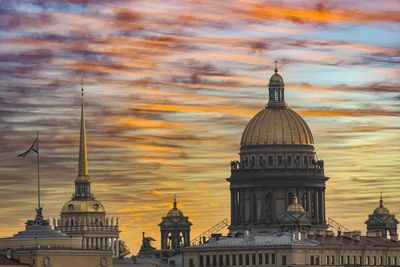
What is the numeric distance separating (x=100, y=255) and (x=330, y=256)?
2469 cm

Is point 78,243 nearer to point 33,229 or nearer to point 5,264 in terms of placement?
point 33,229

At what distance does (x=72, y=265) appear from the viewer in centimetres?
18062

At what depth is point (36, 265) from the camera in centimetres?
17712

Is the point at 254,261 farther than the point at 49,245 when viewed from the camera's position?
Yes

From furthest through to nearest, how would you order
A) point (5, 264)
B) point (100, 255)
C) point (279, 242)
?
point (279, 242), point (100, 255), point (5, 264)

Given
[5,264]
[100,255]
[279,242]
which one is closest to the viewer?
[5,264]

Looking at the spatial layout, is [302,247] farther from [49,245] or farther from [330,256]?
[49,245]

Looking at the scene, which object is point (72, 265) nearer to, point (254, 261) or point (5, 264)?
point (5, 264)

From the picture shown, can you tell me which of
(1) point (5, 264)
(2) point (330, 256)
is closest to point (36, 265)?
(1) point (5, 264)

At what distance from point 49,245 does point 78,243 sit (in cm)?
1068

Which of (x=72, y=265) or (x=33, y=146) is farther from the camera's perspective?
(x=33, y=146)

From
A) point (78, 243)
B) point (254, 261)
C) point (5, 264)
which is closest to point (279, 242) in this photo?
point (254, 261)

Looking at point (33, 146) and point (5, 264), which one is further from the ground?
point (33, 146)

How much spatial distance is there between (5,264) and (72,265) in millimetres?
8295
